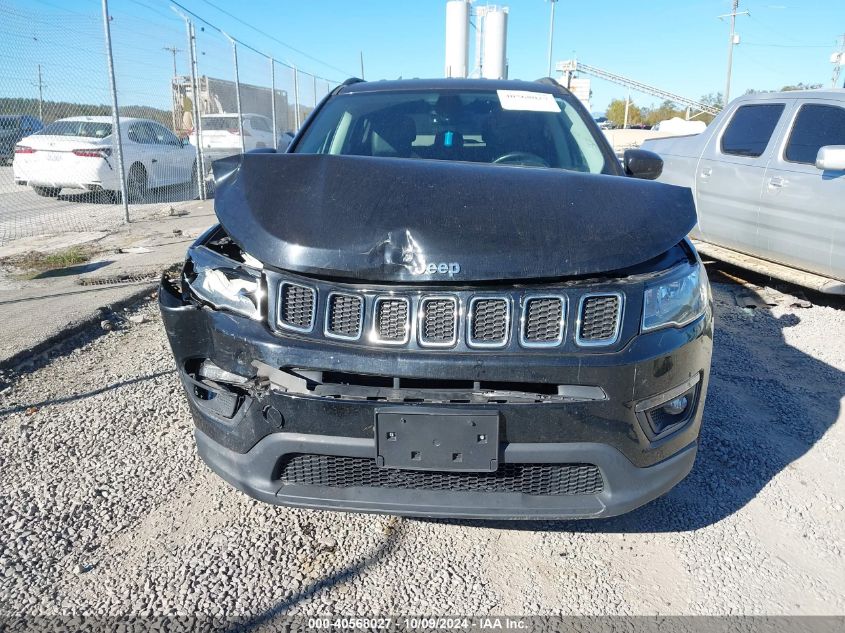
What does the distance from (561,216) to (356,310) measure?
76cm

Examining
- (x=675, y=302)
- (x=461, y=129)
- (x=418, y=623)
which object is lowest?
(x=418, y=623)

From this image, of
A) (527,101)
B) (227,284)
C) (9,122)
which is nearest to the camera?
(227,284)

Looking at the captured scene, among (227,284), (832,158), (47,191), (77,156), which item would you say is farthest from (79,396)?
(47,191)

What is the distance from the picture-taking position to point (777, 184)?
529 centimetres

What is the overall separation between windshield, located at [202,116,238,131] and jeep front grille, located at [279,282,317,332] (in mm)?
14772

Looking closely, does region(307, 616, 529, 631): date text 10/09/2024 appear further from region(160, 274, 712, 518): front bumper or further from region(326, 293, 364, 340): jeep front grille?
region(326, 293, 364, 340): jeep front grille

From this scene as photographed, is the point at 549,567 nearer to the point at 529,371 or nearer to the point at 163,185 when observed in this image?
the point at 529,371

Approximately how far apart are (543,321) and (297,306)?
78 cm

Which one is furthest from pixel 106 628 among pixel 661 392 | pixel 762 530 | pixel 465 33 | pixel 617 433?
pixel 465 33

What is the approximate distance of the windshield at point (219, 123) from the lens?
610 inches

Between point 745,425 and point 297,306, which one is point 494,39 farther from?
point 297,306

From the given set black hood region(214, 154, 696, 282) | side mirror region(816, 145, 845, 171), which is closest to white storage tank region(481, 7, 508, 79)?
side mirror region(816, 145, 845, 171)

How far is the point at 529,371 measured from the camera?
184 cm

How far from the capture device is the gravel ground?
2.06m
